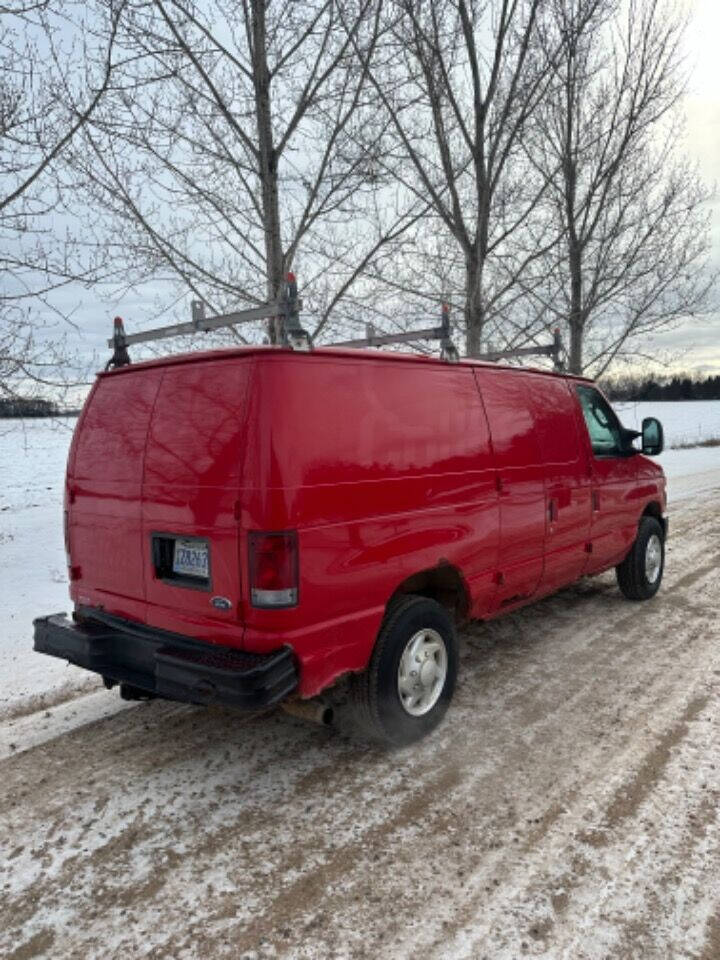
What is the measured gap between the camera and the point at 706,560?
25.4ft

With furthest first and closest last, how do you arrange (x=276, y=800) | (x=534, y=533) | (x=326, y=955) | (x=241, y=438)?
(x=534, y=533) < (x=276, y=800) < (x=241, y=438) < (x=326, y=955)

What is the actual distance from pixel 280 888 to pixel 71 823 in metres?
1.06

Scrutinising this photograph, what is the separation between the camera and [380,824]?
3.01 meters

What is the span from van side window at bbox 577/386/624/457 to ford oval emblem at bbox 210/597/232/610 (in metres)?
3.47

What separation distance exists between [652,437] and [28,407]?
646cm

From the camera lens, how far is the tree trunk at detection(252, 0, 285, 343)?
6.39 metres

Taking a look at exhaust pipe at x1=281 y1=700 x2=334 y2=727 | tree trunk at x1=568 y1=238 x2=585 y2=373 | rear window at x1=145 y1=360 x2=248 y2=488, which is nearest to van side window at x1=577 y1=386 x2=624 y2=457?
exhaust pipe at x1=281 y1=700 x2=334 y2=727

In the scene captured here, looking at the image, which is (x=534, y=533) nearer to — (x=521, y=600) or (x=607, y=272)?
(x=521, y=600)

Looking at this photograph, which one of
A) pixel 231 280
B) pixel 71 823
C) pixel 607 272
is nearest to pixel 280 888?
pixel 71 823

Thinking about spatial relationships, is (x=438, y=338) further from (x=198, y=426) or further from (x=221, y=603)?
(x=221, y=603)

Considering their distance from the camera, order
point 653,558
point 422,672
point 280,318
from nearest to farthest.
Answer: point 280,318 < point 422,672 < point 653,558

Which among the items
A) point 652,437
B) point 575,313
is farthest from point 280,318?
point 575,313

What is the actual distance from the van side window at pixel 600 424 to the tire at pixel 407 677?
244 cm

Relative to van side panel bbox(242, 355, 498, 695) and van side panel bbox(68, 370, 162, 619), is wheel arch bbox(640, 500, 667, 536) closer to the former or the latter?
van side panel bbox(242, 355, 498, 695)
